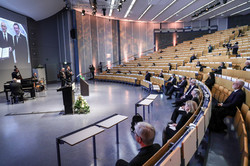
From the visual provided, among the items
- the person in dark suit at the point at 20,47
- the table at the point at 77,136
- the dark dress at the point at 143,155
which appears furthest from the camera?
the person in dark suit at the point at 20,47

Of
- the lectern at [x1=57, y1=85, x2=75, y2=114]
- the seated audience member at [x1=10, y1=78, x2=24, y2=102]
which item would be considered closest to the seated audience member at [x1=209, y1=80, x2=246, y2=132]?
the lectern at [x1=57, y1=85, x2=75, y2=114]

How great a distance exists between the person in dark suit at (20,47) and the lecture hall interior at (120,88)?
65mm

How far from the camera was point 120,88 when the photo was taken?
32.4 ft

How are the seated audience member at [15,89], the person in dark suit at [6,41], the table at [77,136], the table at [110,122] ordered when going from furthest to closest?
the person in dark suit at [6,41], the seated audience member at [15,89], the table at [110,122], the table at [77,136]

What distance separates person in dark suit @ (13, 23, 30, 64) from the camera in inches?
403

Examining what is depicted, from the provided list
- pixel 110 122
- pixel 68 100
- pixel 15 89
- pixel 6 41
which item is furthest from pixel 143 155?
pixel 6 41

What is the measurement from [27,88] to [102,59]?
914cm

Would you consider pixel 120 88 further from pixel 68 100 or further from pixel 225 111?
pixel 225 111

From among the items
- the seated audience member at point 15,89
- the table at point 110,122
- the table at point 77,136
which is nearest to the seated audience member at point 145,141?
the table at point 77,136

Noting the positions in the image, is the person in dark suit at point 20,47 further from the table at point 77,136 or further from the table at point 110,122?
the table at point 77,136

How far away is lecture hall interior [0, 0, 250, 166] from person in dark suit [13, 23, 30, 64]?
0.07 metres

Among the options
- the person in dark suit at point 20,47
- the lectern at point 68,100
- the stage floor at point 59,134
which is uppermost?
the person in dark suit at point 20,47

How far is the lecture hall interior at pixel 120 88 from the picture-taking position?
2621mm

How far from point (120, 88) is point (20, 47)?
685cm
